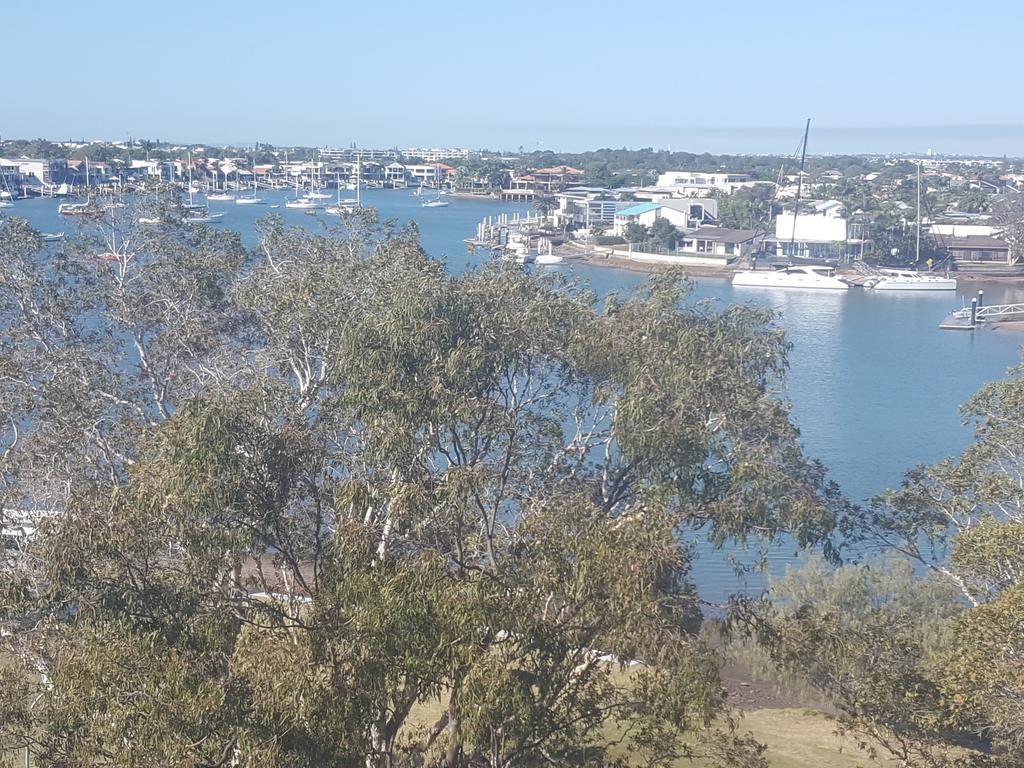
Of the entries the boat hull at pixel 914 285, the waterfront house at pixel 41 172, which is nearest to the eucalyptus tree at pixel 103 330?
the boat hull at pixel 914 285

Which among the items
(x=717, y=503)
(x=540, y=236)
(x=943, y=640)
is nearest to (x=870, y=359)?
(x=943, y=640)

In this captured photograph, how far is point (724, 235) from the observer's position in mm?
30203

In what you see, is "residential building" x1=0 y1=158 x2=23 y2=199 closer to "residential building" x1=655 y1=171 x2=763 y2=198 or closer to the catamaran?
the catamaran

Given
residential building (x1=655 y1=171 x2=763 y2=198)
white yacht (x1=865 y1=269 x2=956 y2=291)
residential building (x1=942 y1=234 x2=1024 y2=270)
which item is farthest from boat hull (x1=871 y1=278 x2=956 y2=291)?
residential building (x1=655 y1=171 x2=763 y2=198)

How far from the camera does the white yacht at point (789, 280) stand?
24.6m

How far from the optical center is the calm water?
1024 centimetres

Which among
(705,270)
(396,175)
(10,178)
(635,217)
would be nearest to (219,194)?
(10,178)

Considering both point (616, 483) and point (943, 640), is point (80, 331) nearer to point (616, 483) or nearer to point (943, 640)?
point (616, 483)

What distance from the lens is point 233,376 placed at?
15.6 ft

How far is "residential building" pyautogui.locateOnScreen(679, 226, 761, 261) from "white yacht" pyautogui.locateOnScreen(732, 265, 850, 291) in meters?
3.80

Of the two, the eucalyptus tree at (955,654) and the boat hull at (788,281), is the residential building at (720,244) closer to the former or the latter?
the boat hull at (788,281)

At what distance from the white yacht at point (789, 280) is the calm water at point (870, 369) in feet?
1.09

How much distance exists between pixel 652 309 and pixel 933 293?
70.1 ft

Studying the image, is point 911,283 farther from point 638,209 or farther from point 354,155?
point 354,155
